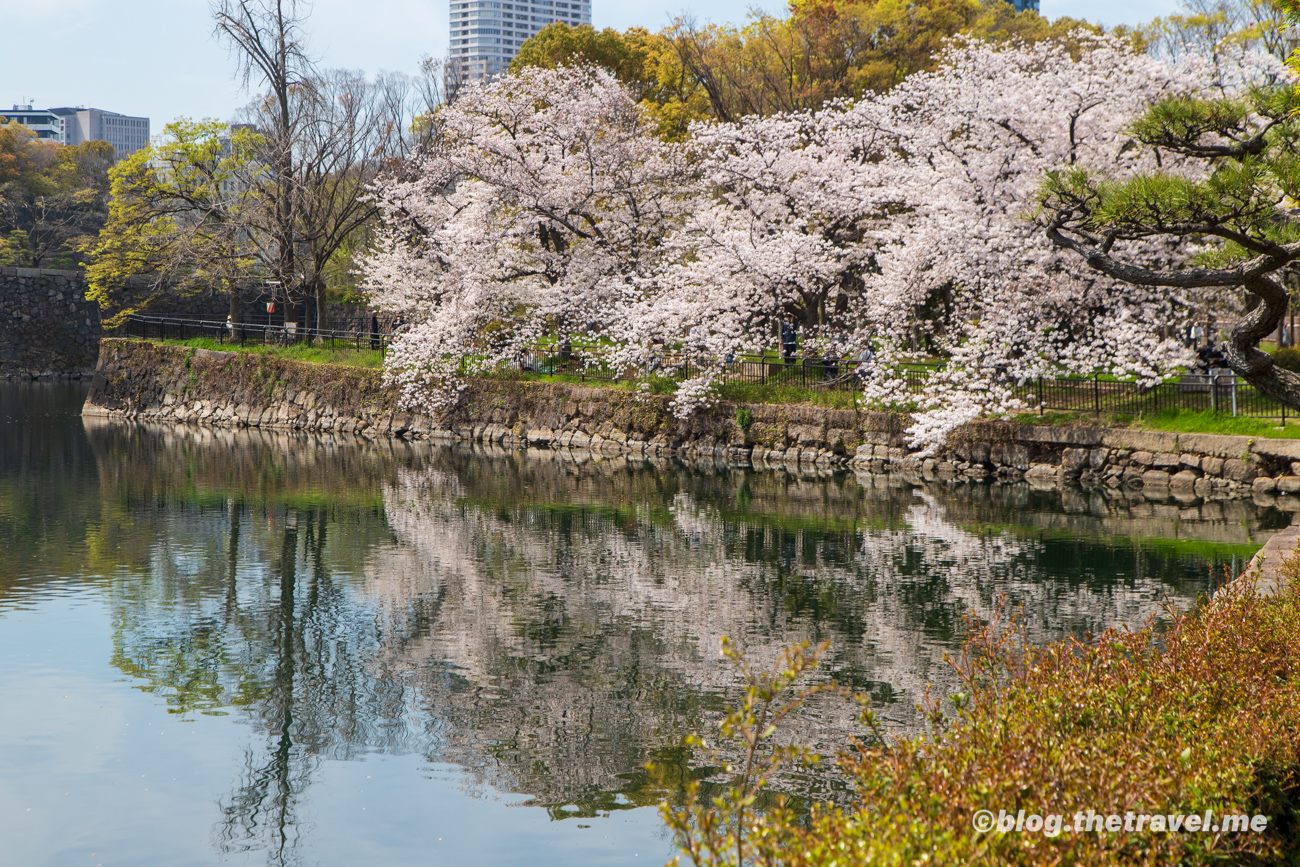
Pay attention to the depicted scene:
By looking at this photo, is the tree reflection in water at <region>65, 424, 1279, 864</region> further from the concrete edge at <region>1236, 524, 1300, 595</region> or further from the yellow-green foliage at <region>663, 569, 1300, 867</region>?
the yellow-green foliage at <region>663, 569, 1300, 867</region>

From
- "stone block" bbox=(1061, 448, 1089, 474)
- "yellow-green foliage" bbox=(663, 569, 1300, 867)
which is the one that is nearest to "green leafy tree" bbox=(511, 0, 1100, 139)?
"stone block" bbox=(1061, 448, 1089, 474)

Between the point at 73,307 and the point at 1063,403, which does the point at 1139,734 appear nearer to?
the point at 1063,403

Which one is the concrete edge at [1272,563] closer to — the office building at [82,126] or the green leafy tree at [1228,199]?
the green leafy tree at [1228,199]

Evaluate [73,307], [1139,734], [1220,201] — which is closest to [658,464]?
[1220,201]

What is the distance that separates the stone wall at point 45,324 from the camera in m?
48.8

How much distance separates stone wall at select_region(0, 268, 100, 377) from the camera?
160ft

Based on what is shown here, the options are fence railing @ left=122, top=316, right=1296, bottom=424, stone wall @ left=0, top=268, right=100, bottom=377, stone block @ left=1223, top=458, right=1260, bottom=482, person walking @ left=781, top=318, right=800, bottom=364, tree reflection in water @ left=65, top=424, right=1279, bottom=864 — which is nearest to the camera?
tree reflection in water @ left=65, top=424, right=1279, bottom=864

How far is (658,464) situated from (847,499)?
21.4 feet

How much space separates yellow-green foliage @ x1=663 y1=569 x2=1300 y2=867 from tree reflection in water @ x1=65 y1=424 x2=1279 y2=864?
7.91 ft

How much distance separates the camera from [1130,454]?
65.9ft

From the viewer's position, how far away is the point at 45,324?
50.1 m

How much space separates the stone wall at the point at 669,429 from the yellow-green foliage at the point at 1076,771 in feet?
46.9

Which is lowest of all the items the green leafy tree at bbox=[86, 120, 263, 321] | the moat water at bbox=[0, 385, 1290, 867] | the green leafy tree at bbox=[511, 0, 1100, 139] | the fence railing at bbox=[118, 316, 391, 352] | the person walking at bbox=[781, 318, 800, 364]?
the moat water at bbox=[0, 385, 1290, 867]

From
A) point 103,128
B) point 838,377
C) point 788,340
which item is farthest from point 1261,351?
point 103,128
